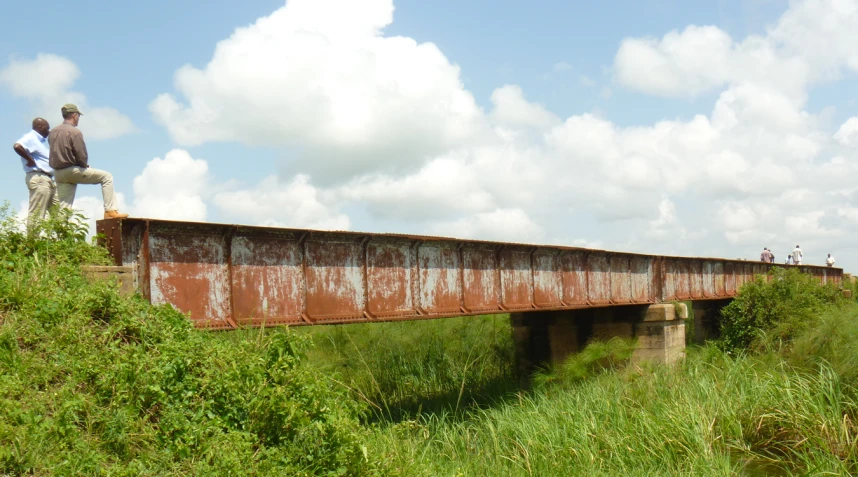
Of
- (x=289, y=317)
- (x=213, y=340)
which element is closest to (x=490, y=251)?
(x=289, y=317)

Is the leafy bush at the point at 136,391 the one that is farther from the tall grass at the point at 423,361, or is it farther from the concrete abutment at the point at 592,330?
the concrete abutment at the point at 592,330

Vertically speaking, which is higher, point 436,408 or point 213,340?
point 213,340

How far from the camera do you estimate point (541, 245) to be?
51.2ft

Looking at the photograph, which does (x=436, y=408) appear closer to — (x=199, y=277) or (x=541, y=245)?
(x=541, y=245)

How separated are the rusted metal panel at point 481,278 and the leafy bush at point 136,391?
5.83 meters

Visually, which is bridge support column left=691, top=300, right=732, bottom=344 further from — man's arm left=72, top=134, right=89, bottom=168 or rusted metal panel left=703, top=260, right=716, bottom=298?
man's arm left=72, top=134, right=89, bottom=168

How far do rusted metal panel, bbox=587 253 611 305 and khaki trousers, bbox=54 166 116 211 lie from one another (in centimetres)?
1172

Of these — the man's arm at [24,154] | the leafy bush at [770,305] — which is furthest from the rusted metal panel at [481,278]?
the leafy bush at [770,305]

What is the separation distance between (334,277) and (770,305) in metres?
16.2

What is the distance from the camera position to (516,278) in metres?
15.1

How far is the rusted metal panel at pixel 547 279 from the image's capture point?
15.8 m

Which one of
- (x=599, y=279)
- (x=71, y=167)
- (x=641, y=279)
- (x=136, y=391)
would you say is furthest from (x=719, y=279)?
(x=136, y=391)

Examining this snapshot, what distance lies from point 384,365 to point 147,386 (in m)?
12.2

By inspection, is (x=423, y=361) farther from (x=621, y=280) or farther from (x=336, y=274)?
(x=336, y=274)
